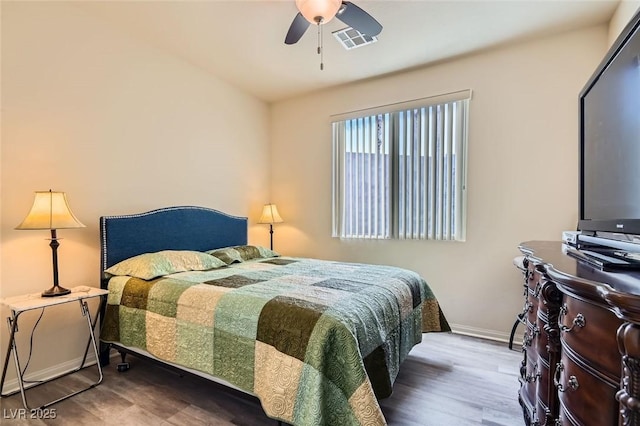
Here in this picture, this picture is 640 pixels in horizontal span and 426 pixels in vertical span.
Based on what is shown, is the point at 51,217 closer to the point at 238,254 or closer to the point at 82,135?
the point at 82,135

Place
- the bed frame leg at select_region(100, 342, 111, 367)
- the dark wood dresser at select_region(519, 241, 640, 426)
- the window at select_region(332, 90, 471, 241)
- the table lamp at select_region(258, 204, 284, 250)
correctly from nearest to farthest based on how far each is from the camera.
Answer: the dark wood dresser at select_region(519, 241, 640, 426) → the bed frame leg at select_region(100, 342, 111, 367) → the window at select_region(332, 90, 471, 241) → the table lamp at select_region(258, 204, 284, 250)

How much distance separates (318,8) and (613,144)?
1666 millimetres

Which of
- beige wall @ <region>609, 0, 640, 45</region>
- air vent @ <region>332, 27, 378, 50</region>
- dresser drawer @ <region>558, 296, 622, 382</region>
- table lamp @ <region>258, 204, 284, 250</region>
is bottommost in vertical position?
dresser drawer @ <region>558, 296, 622, 382</region>

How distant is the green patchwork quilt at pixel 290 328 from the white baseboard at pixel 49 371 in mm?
454

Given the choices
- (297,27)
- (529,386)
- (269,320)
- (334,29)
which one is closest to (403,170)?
(334,29)

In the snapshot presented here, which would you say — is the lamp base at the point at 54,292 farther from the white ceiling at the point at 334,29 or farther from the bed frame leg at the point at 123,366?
the white ceiling at the point at 334,29

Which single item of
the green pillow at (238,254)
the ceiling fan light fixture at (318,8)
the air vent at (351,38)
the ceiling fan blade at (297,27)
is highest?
the air vent at (351,38)

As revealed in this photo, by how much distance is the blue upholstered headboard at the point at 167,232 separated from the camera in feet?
8.66

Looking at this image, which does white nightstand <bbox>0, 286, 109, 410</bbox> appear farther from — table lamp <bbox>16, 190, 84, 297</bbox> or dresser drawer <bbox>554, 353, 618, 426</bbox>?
dresser drawer <bbox>554, 353, 618, 426</bbox>

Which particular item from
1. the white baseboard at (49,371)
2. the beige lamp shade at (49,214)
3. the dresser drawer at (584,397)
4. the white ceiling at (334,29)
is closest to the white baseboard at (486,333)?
the dresser drawer at (584,397)

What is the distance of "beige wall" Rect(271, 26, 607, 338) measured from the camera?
2861mm

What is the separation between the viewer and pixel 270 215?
4.25 m

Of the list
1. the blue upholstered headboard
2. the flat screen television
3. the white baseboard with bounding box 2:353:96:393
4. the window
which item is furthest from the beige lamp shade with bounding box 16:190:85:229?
the flat screen television

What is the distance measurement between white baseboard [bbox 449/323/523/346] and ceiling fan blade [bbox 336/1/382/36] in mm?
2984
